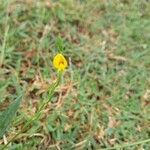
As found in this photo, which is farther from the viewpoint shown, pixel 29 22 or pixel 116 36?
pixel 116 36

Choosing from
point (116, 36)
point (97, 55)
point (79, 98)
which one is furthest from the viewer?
point (116, 36)

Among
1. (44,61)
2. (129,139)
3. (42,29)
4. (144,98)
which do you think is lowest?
(129,139)

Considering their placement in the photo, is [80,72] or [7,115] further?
[80,72]

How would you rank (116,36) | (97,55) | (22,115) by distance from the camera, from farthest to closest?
(116,36) → (97,55) → (22,115)

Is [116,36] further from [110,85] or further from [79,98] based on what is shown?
[79,98]

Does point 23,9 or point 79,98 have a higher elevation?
point 23,9

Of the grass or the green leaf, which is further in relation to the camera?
the grass

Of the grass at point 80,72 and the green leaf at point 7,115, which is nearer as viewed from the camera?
the green leaf at point 7,115

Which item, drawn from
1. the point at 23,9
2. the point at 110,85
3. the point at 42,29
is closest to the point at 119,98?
the point at 110,85
